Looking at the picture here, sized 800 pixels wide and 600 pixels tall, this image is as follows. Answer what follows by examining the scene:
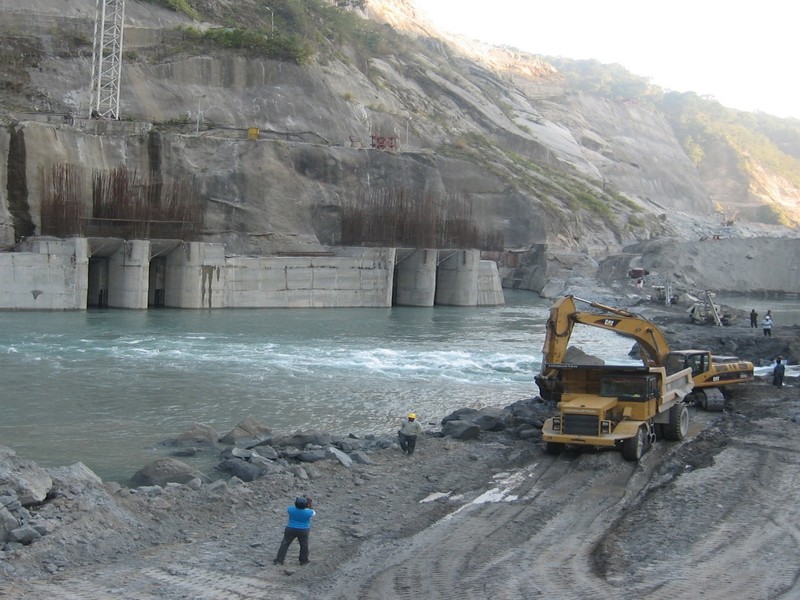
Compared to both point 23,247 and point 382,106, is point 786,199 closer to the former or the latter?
point 382,106

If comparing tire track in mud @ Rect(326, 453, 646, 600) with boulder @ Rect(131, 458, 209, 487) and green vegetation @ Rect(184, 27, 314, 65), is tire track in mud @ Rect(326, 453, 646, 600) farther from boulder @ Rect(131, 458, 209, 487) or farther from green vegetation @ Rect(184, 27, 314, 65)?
green vegetation @ Rect(184, 27, 314, 65)

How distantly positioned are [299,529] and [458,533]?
226 cm

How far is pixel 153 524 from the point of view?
37.4 ft

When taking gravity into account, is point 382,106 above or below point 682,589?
above

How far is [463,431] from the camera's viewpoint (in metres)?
17.4

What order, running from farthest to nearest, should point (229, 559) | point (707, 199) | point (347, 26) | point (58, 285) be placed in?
point (707, 199) → point (347, 26) → point (58, 285) → point (229, 559)

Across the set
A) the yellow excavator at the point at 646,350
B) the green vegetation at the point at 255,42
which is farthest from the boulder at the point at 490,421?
the green vegetation at the point at 255,42

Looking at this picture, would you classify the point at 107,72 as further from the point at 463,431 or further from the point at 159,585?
the point at 159,585

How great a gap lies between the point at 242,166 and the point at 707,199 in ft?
312

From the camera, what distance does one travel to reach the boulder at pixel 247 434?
17.4 metres

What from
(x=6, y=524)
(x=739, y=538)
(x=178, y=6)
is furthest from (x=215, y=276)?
(x=739, y=538)

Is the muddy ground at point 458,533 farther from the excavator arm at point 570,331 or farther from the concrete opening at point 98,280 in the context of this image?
the concrete opening at point 98,280

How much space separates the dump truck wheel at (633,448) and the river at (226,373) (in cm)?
613

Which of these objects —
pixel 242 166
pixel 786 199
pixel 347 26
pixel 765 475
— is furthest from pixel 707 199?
pixel 765 475
